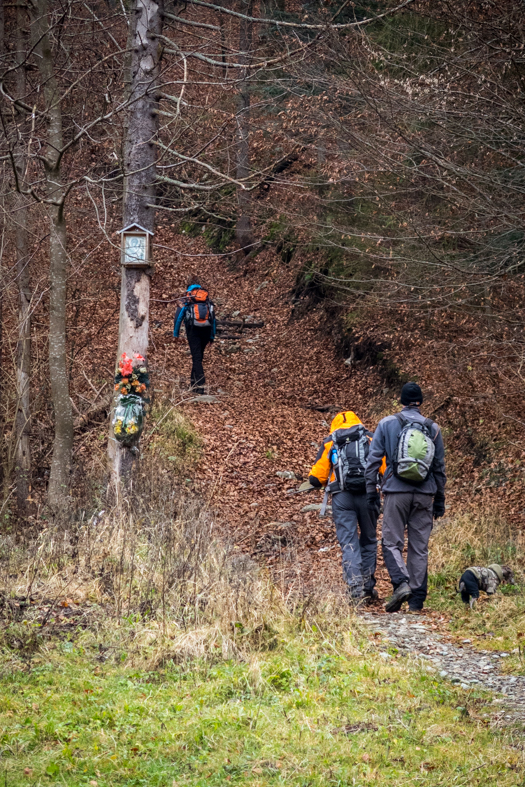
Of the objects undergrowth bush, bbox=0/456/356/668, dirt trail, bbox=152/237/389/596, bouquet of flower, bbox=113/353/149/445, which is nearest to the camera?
undergrowth bush, bbox=0/456/356/668

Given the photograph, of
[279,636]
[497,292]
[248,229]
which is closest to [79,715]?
[279,636]

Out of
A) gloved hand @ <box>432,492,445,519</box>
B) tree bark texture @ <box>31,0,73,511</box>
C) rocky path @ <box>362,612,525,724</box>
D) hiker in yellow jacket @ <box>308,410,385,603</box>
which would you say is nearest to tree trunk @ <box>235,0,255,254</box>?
tree bark texture @ <box>31,0,73,511</box>

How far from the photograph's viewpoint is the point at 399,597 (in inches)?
286

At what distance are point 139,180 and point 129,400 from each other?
2750 mm

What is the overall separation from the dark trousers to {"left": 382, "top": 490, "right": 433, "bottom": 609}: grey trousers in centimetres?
874

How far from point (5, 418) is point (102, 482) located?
2287 mm

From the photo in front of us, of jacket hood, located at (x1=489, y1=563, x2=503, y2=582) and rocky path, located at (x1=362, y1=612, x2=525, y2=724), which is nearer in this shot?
rocky path, located at (x1=362, y1=612, x2=525, y2=724)

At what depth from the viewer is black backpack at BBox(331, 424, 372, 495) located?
7.64 metres

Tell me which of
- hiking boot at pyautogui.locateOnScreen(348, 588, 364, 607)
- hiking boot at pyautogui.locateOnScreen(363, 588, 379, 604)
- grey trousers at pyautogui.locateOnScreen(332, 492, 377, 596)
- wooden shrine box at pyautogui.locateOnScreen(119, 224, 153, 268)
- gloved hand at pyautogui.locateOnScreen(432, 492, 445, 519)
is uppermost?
wooden shrine box at pyautogui.locateOnScreen(119, 224, 153, 268)

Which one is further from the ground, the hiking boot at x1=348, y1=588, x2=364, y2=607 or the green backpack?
the green backpack

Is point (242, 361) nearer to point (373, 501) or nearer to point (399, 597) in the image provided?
point (373, 501)

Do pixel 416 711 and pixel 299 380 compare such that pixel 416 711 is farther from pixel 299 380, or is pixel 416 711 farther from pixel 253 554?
pixel 299 380

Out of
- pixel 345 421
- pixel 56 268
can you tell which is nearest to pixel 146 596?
pixel 345 421

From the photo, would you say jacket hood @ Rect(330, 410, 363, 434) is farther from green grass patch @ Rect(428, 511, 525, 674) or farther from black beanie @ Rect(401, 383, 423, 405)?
green grass patch @ Rect(428, 511, 525, 674)
